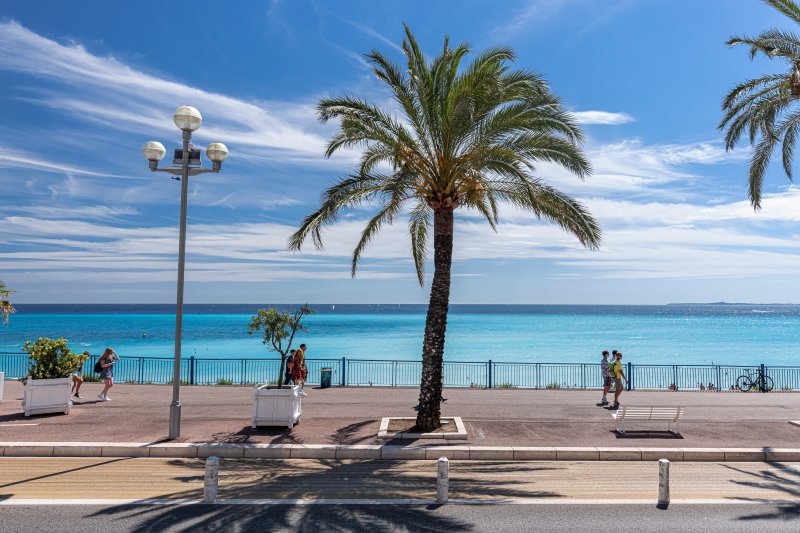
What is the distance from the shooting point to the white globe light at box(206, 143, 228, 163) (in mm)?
12336

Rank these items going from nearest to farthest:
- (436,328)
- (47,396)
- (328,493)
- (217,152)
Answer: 1. (328,493)
2. (217,152)
3. (436,328)
4. (47,396)

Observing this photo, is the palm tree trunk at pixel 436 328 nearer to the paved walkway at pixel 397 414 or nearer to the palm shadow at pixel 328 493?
the paved walkway at pixel 397 414

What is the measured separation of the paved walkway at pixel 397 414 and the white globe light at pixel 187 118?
6637mm

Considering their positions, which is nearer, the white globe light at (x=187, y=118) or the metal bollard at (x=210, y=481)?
the metal bollard at (x=210, y=481)

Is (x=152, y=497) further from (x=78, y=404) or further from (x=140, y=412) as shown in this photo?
(x=78, y=404)

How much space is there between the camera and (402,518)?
24.8 ft

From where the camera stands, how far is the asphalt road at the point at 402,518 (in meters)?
7.17

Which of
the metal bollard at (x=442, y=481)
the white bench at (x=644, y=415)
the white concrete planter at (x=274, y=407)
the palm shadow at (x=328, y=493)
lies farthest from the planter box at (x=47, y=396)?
the white bench at (x=644, y=415)

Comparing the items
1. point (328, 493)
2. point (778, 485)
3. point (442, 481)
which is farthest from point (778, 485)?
point (328, 493)

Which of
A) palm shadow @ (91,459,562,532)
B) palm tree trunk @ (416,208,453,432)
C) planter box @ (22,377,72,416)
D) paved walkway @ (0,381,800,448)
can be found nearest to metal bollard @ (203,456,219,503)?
palm shadow @ (91,459,562,532)

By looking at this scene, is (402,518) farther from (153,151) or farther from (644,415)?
(153,151)

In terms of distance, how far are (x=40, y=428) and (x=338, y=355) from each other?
4977 cm

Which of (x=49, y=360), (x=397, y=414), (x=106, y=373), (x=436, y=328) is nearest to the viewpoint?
(x=436, y=328)

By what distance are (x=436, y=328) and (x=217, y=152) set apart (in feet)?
20.3
